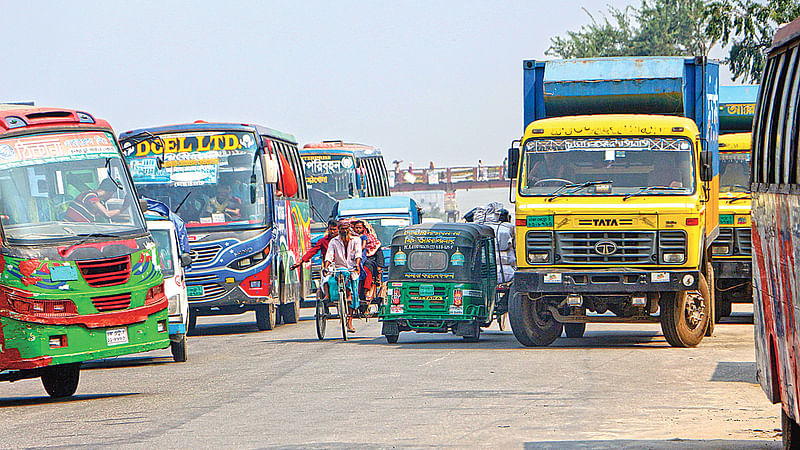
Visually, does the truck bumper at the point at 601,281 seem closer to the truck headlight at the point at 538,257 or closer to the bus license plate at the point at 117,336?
the truck headlight at the point at 538,257

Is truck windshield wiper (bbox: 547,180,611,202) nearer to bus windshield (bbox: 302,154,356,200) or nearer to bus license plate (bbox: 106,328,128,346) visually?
bus license plate (bbox: 106,328,128,346)

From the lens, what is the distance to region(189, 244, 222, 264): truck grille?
23.6 meters

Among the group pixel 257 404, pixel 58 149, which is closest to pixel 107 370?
pixel 58 149

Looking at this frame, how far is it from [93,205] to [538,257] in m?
6.26

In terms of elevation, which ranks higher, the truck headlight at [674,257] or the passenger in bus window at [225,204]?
the passenger in bus window at [225,204]

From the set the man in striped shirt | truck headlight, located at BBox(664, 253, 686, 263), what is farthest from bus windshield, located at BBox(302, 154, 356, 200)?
the man in striped shirt

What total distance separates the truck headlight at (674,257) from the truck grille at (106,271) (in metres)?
7.29

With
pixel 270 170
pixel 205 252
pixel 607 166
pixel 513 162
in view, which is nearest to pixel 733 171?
pixel 607 166

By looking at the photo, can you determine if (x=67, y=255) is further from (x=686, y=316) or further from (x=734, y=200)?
(x=734, y=200)

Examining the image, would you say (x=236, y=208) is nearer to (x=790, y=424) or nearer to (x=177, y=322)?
(x=177, y=322)

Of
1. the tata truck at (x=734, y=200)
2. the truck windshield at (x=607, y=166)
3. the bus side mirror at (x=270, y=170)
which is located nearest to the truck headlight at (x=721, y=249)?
the tata truck at (x=734, y=200)

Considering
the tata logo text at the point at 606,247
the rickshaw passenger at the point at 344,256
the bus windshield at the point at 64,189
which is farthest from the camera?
the rickshaw passenger at the point at 344,256

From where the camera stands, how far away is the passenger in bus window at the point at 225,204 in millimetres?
23984

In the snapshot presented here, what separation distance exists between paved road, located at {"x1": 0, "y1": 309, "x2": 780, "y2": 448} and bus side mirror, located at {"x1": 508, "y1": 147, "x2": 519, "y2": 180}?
7.96 ft
